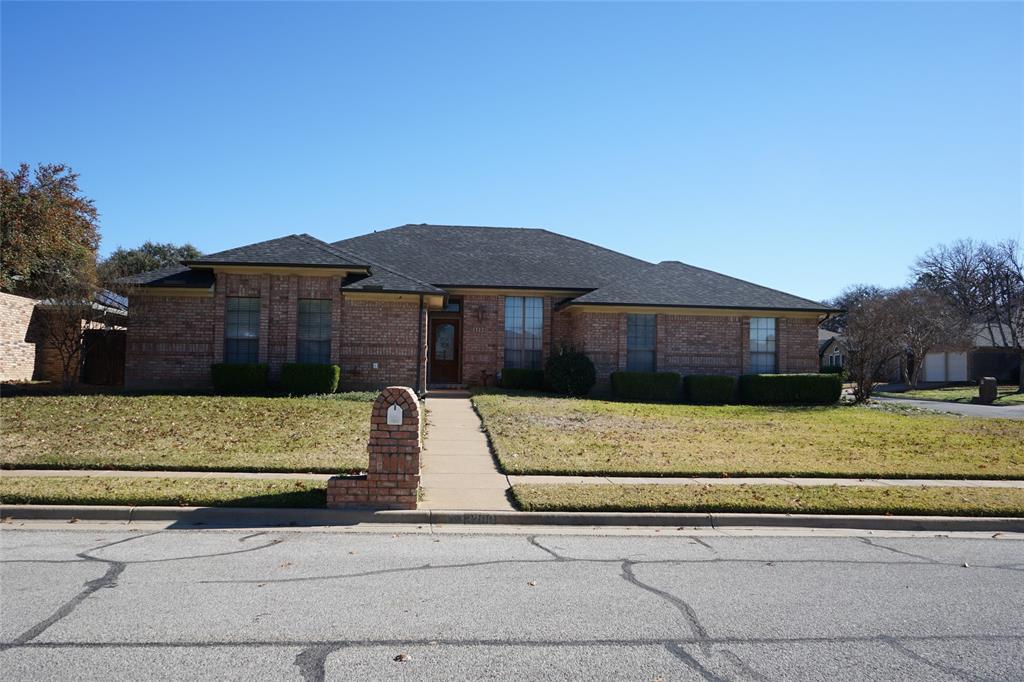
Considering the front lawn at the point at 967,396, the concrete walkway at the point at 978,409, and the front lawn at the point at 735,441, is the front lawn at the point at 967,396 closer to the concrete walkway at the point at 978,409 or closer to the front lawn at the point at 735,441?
the concrete walkway at the point at 978,409

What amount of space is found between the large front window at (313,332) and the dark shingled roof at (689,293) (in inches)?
309

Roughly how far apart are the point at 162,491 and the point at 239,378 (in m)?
11.3

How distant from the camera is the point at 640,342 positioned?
2436 cm

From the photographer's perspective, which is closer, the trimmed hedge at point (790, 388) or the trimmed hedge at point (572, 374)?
the trimmed hedge at point (572, 374)

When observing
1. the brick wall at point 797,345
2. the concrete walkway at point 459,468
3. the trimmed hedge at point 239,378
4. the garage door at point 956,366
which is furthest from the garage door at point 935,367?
the trimmed hedge at point 239,378

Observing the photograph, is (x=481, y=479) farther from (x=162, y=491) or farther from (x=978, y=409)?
(x=978, y=409)

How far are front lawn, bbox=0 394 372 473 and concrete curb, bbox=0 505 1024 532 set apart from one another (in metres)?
2.44

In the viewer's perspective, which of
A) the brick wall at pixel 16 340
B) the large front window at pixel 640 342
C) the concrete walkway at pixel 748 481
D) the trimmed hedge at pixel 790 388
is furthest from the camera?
the large front window at pixel 640 342

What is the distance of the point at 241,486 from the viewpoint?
9602 millimetres

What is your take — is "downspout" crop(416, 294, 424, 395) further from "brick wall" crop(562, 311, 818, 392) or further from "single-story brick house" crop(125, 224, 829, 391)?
"brick wall" crop(562, 311, 818, 392)

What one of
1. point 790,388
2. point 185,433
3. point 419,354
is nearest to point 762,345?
point 790,388

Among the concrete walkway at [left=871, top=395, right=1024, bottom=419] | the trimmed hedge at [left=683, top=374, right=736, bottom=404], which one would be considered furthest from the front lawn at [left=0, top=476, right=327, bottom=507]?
the concrete walkway at [left=871, top=395, right=1024, bottom=419]

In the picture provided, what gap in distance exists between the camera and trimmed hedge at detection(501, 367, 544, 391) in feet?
78.1

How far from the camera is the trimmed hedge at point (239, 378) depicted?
785 inches
